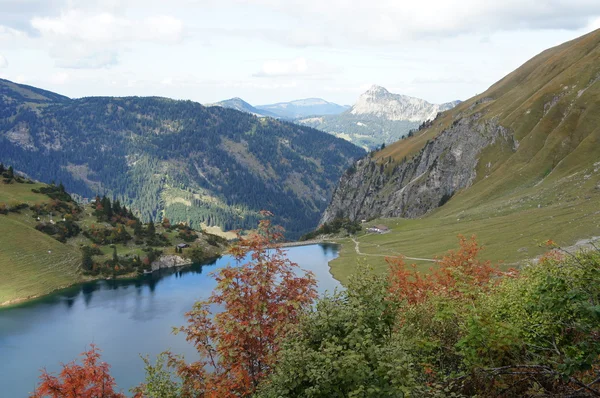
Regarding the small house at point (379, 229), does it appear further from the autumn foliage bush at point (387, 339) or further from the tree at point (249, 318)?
the tree at point (249, 318)

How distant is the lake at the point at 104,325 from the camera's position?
254 ft

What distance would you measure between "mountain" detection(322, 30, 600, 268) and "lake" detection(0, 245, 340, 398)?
48.3 m

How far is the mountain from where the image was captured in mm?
94688

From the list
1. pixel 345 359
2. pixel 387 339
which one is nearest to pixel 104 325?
pixel 387 339

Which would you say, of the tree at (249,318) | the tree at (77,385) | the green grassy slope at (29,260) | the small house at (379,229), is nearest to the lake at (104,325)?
the green grassy slope at (29,260)

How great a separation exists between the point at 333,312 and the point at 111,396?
34186mm

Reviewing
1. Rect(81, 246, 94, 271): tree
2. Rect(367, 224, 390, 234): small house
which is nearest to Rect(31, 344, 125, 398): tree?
Rect(81, 246, 94, 271): tree

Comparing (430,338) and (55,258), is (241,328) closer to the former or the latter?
(430,338)

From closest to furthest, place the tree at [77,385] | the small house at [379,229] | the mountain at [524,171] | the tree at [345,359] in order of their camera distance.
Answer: the tree at [345,359] → the tree at [77,385] → the mountain at [524,171] → the small house at [379,229]

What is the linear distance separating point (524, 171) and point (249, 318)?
139 metres

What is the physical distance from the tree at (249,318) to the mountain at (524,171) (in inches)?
2899

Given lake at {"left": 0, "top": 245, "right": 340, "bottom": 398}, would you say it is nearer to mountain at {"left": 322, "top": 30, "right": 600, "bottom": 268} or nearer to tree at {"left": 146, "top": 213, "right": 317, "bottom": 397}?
tree at {"left": 146, "top": 213, "right": 317, "bottom": 397}

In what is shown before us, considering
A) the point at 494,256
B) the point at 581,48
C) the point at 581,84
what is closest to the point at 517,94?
the point at 581,48

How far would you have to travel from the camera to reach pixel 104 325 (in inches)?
4035
